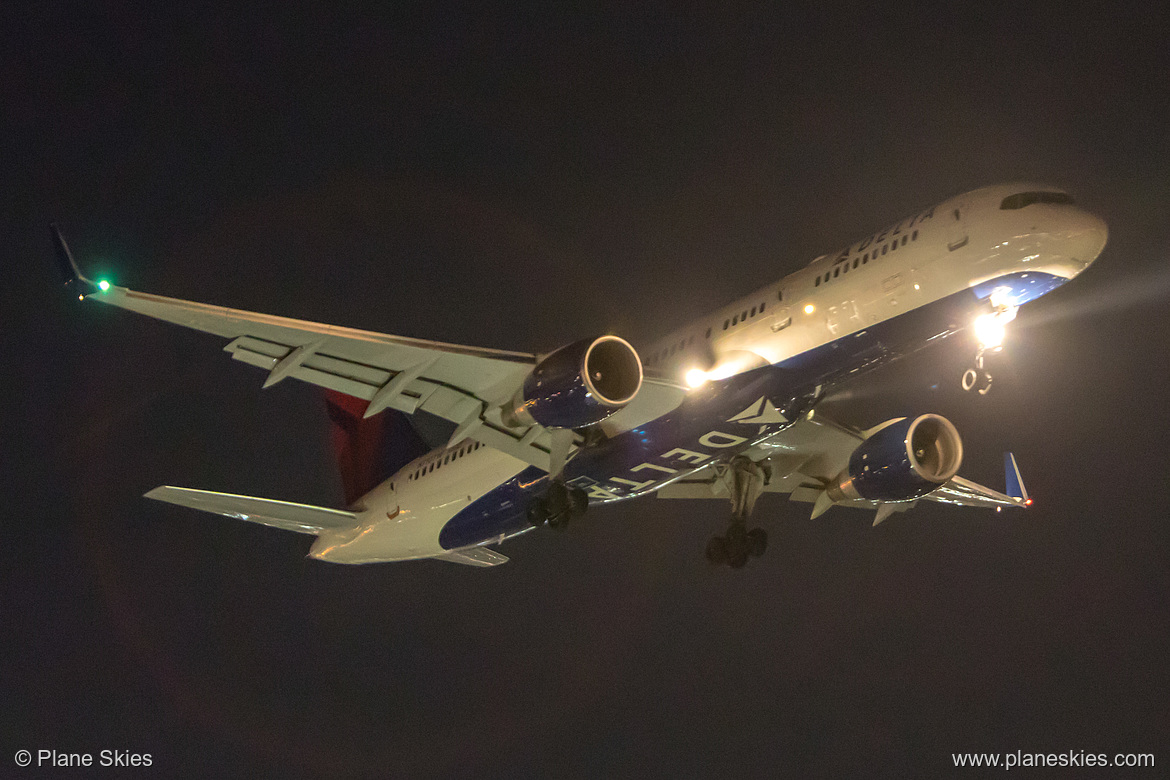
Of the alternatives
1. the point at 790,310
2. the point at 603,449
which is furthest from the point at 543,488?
the point at 790,310

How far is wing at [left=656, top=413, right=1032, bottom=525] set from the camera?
1083 inches

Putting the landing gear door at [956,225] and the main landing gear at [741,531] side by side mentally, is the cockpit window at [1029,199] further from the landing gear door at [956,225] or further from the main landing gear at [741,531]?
the main landing gear at [741,531]

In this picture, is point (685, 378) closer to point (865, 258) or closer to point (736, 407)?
point (736, 407)

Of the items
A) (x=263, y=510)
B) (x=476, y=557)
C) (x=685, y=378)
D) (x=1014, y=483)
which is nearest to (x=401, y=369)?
(x=685, y=378)

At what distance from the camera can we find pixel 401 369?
72.7 ft

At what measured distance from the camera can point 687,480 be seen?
95.4 ft

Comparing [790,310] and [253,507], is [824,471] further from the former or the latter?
[253,507]

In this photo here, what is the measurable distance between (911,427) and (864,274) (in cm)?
569

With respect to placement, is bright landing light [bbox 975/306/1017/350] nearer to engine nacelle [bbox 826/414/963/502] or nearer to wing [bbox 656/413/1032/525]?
engine nacelle [bbox 826/414/963/502]

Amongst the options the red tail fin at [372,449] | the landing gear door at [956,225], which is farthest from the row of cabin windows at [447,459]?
the landing gear door at [956,225]

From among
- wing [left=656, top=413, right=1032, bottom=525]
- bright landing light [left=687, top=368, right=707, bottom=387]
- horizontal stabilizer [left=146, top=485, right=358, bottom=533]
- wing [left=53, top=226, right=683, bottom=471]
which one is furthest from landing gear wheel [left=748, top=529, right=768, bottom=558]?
horizontal stabilizer [left=146, top=485, right=358, bottom=533]

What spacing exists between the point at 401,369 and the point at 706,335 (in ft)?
19.4

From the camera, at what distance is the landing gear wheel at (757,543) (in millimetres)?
27219

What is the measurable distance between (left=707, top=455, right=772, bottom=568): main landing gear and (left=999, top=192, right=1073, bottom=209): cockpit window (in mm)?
9177
